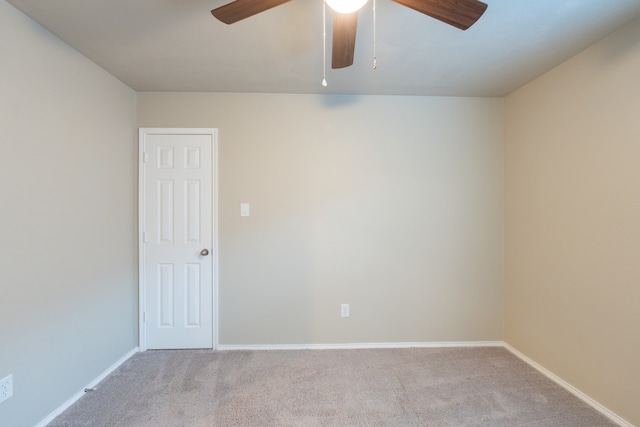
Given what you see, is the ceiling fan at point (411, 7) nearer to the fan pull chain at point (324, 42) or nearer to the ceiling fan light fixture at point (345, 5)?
the ceiling fan light fixture at point (345, 5)

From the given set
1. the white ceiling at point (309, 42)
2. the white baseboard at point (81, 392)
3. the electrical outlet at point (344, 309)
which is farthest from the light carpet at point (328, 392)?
the white ceiling at point (309, 42)

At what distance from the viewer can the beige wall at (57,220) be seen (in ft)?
4.71

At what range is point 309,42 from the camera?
170 cm

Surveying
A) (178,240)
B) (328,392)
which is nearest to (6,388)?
(178,240)

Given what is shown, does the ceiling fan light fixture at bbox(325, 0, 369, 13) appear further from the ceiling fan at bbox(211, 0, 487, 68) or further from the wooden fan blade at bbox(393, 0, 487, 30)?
the wooden fan blade at bbox(393, 0, 487, 30)

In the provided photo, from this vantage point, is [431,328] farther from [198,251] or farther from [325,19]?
[325,19]

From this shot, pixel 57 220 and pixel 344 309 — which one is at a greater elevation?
pixel 57 220

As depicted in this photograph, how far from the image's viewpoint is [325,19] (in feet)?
4.88

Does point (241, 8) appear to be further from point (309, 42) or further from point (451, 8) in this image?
point (451, 8)

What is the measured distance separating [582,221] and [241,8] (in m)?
2.51

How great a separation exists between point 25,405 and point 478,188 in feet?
12.2

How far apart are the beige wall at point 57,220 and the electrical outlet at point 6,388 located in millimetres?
33

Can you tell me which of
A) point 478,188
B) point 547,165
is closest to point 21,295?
point 478,188

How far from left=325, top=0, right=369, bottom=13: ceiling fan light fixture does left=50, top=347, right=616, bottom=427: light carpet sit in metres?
2.27
